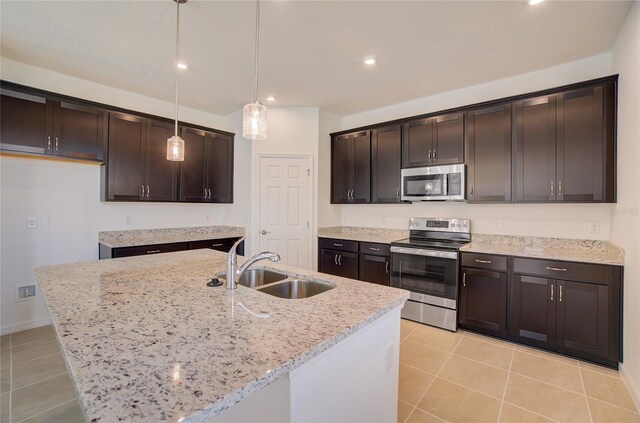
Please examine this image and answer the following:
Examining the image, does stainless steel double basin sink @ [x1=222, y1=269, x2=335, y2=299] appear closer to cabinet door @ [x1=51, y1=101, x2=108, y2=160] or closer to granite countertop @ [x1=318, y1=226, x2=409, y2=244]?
granite countertop @ [x1=318, y1=226, x2=409, y2=244]

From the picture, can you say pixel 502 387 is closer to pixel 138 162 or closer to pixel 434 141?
pixel 434 141

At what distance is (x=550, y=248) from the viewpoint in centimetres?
293

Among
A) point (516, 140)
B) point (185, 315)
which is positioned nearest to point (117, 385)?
point (185, 315)

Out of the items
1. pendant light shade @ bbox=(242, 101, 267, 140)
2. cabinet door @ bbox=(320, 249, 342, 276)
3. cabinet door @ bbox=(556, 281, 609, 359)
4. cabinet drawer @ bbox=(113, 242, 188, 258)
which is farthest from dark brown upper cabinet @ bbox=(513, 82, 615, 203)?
cabinet drawer @ bbox=(113, 242, 188, 258)

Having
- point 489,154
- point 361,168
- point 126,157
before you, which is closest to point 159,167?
point 126,157

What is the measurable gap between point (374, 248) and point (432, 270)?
0.77m

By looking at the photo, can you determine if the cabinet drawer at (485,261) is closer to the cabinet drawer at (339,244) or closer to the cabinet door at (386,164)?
the cabinet door at (386,164)

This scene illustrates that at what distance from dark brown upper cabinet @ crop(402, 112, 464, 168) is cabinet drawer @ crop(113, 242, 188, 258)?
3042 mm

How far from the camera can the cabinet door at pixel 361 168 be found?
13.5 ft

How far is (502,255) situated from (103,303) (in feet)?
10.2

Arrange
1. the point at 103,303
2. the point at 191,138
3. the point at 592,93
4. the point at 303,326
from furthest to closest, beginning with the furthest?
the point at 191,138 → the point at 592,93 → the point at 103,303 → the point at 303,326

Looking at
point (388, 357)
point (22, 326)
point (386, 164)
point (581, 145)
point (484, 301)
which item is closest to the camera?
point (388, 357)

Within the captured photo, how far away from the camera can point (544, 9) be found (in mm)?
2100

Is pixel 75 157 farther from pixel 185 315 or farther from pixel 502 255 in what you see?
pixel 502 255
